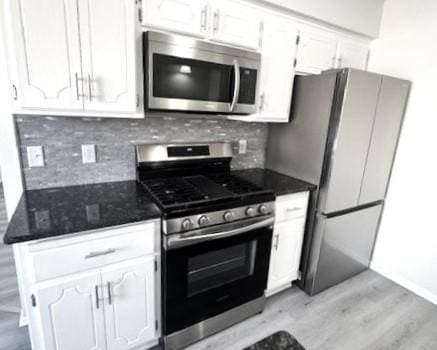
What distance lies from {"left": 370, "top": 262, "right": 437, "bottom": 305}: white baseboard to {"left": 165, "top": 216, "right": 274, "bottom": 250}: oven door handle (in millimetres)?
1681

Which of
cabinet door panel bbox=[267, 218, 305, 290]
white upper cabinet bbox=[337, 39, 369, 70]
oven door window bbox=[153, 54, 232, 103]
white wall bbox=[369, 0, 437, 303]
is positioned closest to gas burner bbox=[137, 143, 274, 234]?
cabinet door panel bbox=[267, 218, 305, 290]

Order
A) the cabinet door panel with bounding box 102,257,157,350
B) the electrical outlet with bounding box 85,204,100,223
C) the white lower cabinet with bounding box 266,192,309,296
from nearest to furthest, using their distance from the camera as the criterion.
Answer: the electrical outlet with bounding box 85,204,100,223, the cabinet door panel with bounding box 102,257,157,350, the white lower cabinet with bounding box 266,192,309,296

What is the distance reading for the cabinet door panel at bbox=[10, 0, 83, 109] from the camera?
1171mm

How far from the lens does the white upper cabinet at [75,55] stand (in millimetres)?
1190

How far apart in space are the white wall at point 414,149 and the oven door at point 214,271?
1.46m

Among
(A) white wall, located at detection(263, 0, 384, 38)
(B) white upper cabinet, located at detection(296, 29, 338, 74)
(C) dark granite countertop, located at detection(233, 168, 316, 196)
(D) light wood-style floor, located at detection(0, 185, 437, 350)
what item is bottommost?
(D) light wood-style floor, located at detection(0, 185, 437, 350)

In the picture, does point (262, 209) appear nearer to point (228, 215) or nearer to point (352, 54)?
point (228, 215)

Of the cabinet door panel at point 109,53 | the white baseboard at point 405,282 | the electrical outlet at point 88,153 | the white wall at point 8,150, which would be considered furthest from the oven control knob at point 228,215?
the white baseboard at point 405,282

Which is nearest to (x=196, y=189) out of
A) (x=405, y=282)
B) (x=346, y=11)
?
(x=346, y=11)

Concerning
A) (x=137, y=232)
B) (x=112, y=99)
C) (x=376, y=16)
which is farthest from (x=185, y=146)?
(x=376, y=16)

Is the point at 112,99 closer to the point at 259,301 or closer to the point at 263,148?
the point at 263,148

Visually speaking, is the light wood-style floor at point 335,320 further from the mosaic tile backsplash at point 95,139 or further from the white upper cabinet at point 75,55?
the white upper cabinet at point 75,55

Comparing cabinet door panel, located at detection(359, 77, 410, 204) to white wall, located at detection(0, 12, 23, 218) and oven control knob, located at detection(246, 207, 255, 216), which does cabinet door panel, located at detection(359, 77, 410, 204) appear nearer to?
oven control knob, located at detection(246, 207, 255, 216)

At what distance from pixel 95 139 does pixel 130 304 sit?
104 centimetres
